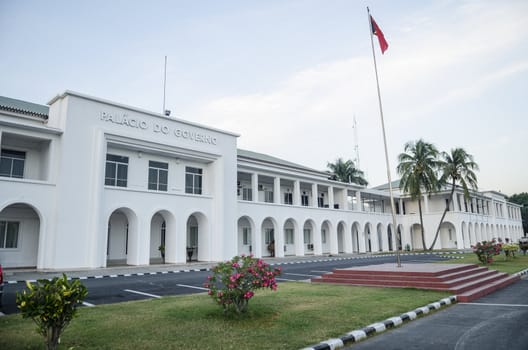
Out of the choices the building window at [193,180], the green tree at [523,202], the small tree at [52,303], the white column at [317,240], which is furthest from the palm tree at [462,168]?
the green tree at [523,202]

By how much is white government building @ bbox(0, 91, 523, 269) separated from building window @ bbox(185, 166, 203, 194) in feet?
0.23

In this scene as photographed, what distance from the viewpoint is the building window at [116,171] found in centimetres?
2091

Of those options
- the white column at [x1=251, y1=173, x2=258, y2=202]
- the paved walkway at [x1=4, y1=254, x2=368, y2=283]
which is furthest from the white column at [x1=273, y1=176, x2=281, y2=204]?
the paved walkway at [x1=4, y1=254, x2=368, y2=283]

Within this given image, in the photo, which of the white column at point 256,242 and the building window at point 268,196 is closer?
the white column at point 256,242

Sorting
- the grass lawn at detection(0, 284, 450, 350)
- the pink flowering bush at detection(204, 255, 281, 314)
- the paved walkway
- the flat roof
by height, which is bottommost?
the grass lawn at detection(0, 284, 450, 350)

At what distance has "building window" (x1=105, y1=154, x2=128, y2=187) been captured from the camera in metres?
20.9

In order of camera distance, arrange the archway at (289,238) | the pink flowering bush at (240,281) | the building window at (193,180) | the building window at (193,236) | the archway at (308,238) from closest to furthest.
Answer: the pink flowering bush at (240,281) < the building window at (193,180) < the building window at (193,236) < the archway at (289,238) < the archway at (308,238)

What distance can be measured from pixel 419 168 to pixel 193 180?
26.0 meters

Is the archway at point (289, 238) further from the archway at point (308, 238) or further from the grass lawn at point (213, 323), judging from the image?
the grass lawn at point (213, 323)

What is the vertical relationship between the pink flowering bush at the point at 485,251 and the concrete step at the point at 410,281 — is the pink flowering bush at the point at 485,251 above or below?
above

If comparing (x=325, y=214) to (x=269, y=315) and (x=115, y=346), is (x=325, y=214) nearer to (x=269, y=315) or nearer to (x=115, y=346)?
(x=269, y=315)

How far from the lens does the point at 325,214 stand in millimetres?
34344

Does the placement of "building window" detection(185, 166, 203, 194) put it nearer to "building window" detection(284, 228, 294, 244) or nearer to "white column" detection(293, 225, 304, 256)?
"white column" detection(293, 225, 304, 256)

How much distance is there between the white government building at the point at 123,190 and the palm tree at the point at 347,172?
60.6 ft
